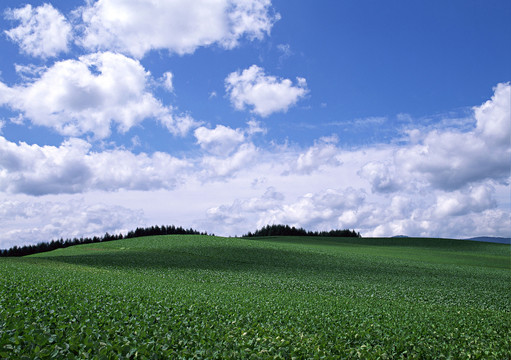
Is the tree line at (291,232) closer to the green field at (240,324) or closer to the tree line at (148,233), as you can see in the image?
the tree line at (148,233)

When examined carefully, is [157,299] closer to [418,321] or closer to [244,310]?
[244,310]

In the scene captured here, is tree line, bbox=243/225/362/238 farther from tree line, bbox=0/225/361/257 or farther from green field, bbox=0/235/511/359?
green field, bbox=0/235/511/359

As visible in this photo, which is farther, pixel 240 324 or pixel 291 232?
pixel 291 232

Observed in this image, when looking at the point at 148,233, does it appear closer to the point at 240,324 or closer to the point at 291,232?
the point at 291,232

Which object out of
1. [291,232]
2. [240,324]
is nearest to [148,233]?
[291,232]

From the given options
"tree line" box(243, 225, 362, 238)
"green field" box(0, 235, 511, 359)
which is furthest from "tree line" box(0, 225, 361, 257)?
"green field" box(0, 235, 511, 359)

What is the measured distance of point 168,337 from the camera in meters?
9.86

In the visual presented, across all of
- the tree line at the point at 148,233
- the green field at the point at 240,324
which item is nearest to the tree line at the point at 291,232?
the tree line at the point at 148,233

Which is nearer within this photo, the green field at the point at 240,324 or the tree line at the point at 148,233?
the green field at the point at 240,324

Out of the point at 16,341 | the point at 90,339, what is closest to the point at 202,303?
the point at 90,339

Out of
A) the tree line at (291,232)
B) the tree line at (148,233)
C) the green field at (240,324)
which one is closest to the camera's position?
the green field at (240,324)

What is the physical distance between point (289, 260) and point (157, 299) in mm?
30202

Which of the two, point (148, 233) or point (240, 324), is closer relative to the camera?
point (240, 324)

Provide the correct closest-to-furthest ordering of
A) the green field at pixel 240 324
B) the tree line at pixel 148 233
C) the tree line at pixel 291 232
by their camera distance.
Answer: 1. the green field at pixel 240 324
2. the tree line at pixel 148 233
3. the tree line at pixel 291 232
